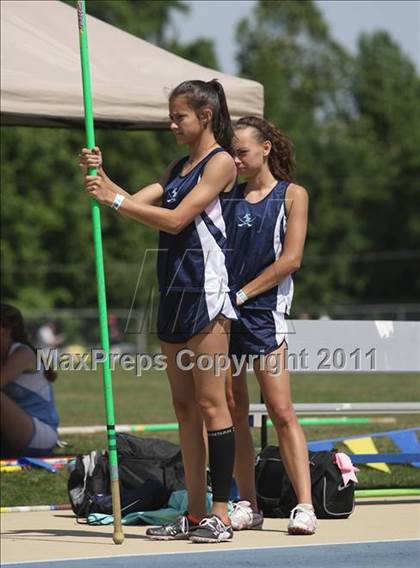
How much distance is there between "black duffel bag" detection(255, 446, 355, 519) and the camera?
6.89m

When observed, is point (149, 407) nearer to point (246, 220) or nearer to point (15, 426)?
point (15, 426)

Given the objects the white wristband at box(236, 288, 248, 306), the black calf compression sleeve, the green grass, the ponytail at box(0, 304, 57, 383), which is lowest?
the green grass

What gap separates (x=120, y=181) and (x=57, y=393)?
31.3 meters

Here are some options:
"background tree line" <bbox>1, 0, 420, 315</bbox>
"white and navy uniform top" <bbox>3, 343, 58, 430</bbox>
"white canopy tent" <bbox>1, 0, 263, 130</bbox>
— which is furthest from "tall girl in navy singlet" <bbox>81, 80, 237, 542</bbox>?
"background tree line" <bbox>1, 0, 420, 315</bbox>

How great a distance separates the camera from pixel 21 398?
33.1 ft

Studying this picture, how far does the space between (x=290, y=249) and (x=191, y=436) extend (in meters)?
1.09

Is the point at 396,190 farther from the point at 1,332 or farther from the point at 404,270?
the point at 1,332

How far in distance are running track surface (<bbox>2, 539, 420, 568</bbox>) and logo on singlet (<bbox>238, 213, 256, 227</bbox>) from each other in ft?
5.41

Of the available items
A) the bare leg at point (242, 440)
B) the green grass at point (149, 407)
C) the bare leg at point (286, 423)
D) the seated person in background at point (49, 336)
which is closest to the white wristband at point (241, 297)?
the bare leg at point (286, 423)

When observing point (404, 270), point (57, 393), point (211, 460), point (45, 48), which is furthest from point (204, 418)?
point (404, 270)

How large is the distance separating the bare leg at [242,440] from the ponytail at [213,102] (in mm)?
1306

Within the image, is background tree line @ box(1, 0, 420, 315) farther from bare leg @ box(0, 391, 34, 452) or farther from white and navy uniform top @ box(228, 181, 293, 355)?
white and navy uniform top @ box(228, 181, 293, 355)

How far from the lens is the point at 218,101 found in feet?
19.4

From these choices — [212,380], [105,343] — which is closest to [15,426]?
[105,343]
